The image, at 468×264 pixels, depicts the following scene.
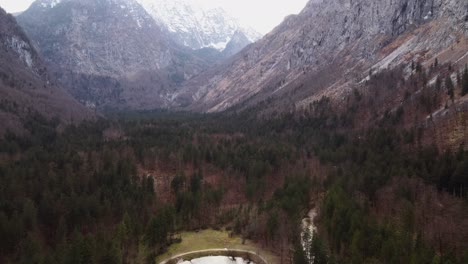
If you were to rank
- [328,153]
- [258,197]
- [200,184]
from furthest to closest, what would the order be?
1. [328,153]
2. [200,184]
3. [258,197]

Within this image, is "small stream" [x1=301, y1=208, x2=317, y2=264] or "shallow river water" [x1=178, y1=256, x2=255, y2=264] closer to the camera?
"shallow river water" [x1=178, y1=256, x2=255, y2=264]

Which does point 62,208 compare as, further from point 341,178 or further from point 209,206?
point 341,178

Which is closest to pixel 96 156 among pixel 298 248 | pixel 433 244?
pixel 298 248

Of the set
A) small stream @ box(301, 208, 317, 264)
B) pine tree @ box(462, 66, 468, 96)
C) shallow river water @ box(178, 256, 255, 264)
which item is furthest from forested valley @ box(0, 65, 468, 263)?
shallow river water @ box(178, 256, 255, 264)

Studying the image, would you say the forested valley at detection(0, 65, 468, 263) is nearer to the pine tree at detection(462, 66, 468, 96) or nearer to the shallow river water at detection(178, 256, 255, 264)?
the pine tree at detection(462, 66, 468, 96)

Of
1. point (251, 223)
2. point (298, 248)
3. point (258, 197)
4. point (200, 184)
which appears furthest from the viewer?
point (200, 184)

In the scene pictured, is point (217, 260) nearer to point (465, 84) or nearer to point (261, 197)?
point (261, 197)

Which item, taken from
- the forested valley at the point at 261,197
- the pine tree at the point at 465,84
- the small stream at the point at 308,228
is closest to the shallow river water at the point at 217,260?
the forested valley at the point at 261,197

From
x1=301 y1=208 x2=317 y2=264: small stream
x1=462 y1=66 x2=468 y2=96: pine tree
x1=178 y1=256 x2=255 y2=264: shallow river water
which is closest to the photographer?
x1=178 y1=256 x2=255 y2=264: shallow river water

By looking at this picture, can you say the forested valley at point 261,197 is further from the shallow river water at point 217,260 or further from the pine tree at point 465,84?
the shallow river water at point 217,260

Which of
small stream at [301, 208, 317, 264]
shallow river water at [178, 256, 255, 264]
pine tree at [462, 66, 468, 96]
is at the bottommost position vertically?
shallow river water at [178, 256, 255, 264]
